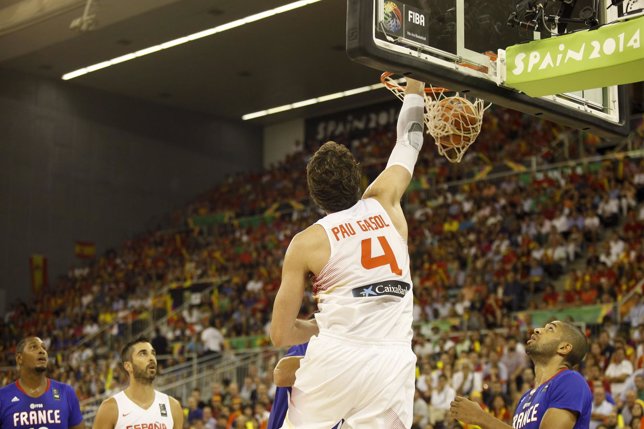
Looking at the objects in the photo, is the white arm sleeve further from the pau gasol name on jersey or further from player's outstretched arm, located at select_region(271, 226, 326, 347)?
the pau gasol name on jersey

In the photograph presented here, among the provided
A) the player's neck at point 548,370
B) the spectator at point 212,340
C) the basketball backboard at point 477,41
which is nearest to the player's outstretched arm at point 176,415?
the player's neck at point 548,370

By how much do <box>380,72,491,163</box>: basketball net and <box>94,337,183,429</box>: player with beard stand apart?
3150mm

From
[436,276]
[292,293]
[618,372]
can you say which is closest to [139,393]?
[292,293]

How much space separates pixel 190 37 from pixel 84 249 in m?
9.10

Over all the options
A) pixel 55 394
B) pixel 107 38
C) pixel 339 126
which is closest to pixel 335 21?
pixel 107 38

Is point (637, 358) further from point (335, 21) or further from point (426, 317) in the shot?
point (335, 21)

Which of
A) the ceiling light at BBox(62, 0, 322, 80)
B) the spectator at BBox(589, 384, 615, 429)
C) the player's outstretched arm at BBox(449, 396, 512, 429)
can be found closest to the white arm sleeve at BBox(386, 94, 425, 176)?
the player's outstretched arm at BBox(449, 396, 512, 429)

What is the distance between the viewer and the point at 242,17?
24.7 metres

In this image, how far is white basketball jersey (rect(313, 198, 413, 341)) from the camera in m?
4.09

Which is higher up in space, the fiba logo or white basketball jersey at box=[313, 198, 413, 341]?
the fiba logo

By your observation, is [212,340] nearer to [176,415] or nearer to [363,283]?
[176,415]

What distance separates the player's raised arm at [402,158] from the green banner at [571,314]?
12.2 metres

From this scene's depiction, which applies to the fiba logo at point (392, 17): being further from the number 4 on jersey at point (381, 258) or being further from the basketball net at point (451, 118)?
the number 4 on jersey at point (381, 258)

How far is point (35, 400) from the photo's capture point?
7.89 metres
